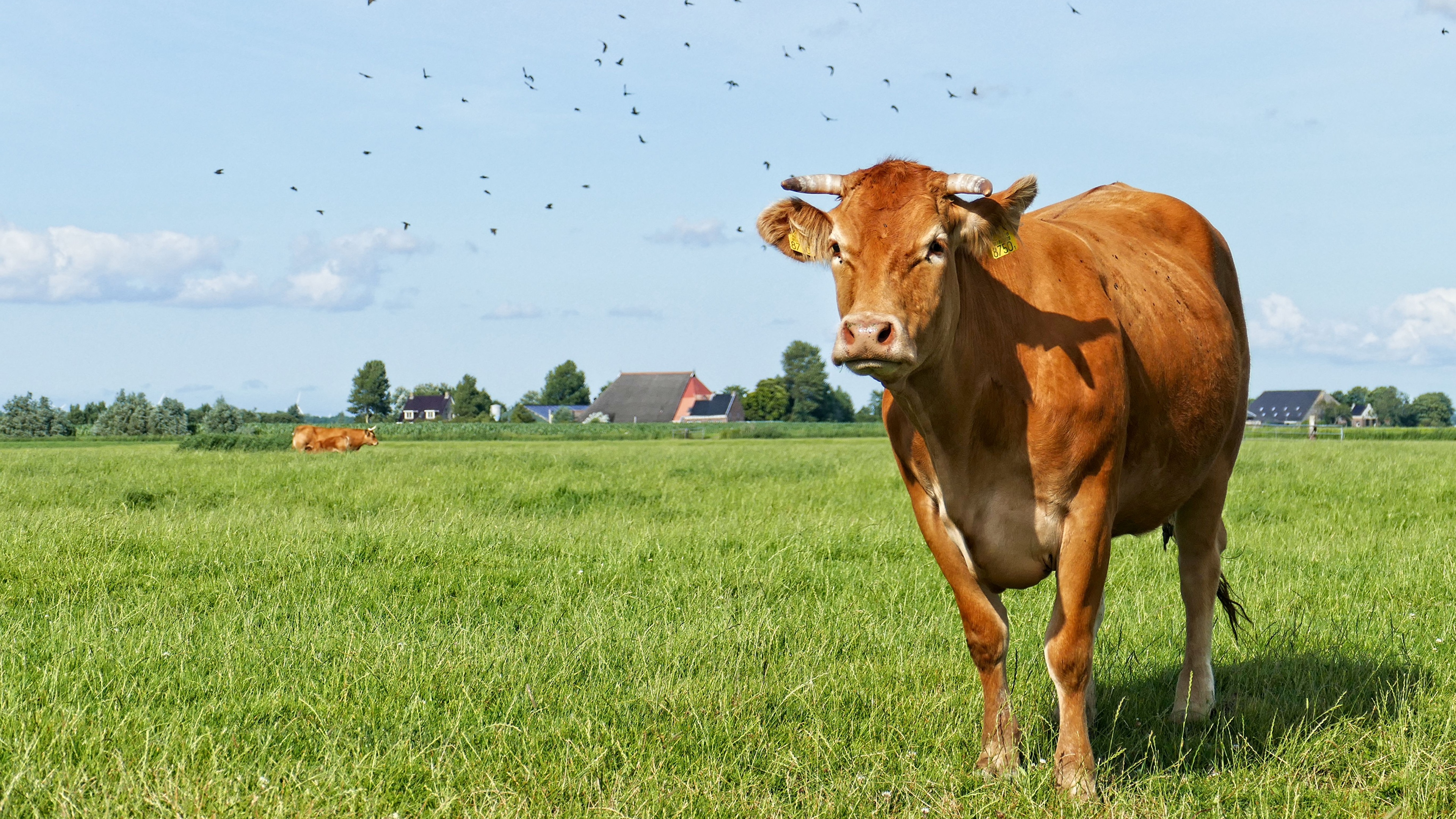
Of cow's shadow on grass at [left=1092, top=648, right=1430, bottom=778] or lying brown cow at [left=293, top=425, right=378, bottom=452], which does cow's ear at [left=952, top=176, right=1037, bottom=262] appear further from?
lying brown cow at [left=293, top=425, right=378, bottom=452]

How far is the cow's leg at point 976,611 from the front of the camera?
437 centimetres

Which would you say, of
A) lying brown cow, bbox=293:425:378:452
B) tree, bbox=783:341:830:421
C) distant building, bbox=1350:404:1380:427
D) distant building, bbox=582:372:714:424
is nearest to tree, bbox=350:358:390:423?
distant building, bbox=582:372:714:424

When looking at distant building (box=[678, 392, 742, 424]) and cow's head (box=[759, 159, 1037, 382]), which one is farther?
distant building (box=[678, 392, 742, 424])

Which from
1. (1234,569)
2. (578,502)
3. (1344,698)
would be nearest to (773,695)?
(1344,698)

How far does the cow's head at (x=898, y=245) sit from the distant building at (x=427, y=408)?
374 ft

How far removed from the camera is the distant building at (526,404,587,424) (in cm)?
10838

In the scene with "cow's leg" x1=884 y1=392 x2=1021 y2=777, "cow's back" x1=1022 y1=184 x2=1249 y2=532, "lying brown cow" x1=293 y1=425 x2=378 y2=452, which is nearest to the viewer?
"cow's leg" x1=884 y1=392 x2=1021 y2=777

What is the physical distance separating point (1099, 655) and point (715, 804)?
326 centimetres

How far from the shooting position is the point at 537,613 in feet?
22.4

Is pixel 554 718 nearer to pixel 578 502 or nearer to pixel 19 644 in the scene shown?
pixel 19 644

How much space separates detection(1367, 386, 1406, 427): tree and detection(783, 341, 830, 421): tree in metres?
68.3

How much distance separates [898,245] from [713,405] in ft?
330

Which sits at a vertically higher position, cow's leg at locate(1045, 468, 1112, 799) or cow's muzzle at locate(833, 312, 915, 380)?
cow's muzzle at locate(833, 312, 915, 380)

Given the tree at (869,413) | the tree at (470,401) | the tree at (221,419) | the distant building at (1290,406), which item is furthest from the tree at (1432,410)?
the tree at (221,419)
